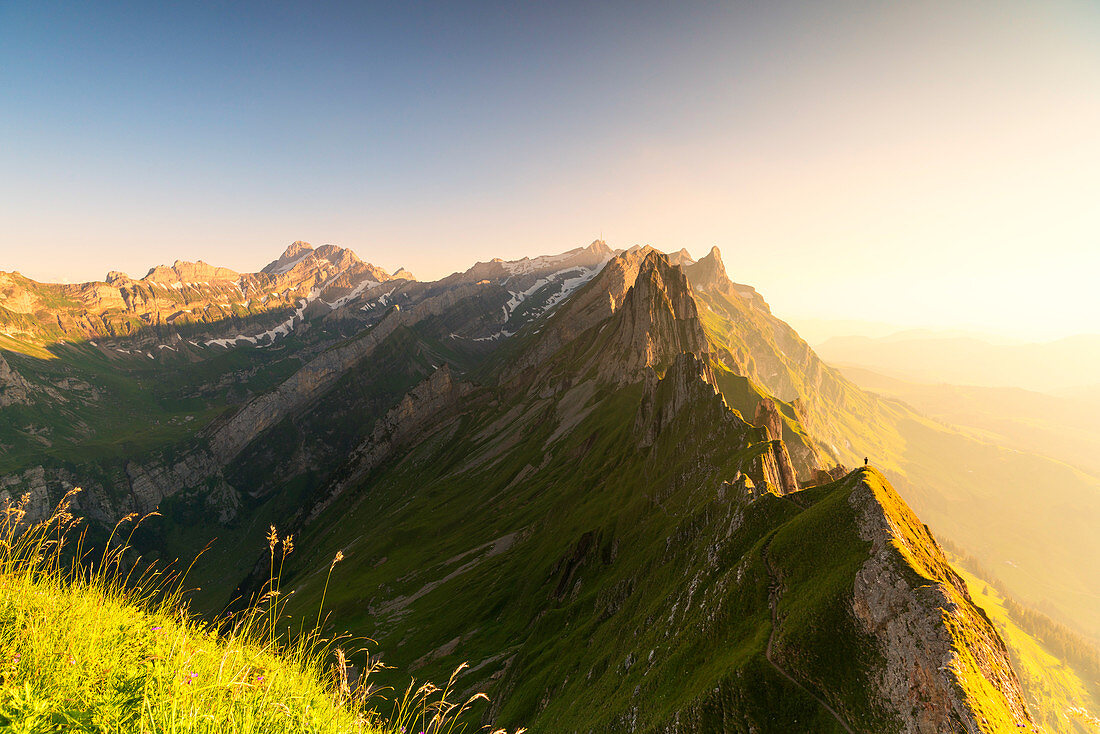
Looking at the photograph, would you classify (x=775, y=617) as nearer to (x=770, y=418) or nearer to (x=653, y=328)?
(x=770, y=418)

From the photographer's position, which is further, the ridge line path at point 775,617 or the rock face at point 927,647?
the ridge line path at point 775,617

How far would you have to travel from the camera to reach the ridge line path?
63.5 ft

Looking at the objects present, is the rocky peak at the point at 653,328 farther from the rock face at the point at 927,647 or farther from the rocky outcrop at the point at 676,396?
the rock face at the point at 927,647

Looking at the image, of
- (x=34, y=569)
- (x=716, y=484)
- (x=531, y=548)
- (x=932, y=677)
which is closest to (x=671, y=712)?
(x=932, y=677)

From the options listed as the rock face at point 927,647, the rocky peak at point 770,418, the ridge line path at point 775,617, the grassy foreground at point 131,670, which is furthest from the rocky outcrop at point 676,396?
the grassy foreground at point 131,670

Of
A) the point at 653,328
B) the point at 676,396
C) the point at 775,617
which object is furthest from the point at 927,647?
the point at 653,328

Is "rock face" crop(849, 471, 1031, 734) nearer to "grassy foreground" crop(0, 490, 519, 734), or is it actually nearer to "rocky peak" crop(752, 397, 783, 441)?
"grassy foreground" crop(0, 490, 519, 734)

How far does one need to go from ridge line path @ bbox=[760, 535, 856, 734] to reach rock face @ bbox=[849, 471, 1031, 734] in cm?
216

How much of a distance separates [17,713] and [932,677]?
2720 centimetres

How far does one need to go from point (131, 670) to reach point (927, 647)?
26327 mm

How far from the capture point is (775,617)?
23.3 metres

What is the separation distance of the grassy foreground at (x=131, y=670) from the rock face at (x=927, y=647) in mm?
19581

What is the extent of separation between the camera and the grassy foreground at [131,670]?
7.70 m

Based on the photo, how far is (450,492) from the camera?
17725 cm
